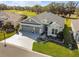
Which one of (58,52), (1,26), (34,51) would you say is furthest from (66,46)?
(1,26)

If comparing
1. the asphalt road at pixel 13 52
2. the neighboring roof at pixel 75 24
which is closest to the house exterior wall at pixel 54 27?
the neighboring roof at pixel 75 24

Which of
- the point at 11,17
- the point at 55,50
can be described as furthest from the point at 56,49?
the point at 11,17

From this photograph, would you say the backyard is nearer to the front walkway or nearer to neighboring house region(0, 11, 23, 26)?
the front walkway

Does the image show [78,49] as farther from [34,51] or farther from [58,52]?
[34,51]

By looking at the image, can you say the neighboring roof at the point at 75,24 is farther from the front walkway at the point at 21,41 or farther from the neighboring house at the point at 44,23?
the front walkway at the point at 21,41

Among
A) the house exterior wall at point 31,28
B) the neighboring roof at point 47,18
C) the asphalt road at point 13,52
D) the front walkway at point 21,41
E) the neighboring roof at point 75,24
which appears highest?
the neighboring roof at point 47,18

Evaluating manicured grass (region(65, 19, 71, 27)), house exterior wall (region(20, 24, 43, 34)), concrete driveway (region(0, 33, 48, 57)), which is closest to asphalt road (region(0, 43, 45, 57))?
concrete driveway (region(0, 33, 48, 57))

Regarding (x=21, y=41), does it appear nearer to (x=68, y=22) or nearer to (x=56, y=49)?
(x=56, y=49)
